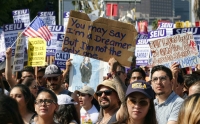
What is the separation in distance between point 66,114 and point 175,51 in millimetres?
4475

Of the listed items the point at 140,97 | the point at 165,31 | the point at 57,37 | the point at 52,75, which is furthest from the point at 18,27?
the point at 140,97

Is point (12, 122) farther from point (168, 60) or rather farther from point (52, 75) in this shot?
point (168, 60)

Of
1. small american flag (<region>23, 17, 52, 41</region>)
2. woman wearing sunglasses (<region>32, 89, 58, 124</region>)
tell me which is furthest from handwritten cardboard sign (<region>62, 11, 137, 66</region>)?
small american flag (<region>23, 17, 52, 41</region>)

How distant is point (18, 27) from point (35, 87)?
187 inches

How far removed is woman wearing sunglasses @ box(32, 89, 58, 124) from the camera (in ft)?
21.7

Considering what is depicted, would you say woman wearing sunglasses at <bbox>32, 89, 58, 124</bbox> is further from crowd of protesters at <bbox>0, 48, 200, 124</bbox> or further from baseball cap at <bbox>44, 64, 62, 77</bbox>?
baseball cap at <bbox>44, 64, 62, 77</bbox>

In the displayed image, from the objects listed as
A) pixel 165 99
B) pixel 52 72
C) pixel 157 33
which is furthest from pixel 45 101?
pixel 157 33

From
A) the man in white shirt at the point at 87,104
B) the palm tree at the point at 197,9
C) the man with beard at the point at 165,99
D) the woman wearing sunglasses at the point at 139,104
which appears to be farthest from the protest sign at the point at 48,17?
the woman wearing sunglasses at the point at 139,104

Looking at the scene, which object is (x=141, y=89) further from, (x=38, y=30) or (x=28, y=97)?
(x=38, y=30)

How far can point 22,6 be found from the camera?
142ft

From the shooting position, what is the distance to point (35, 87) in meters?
8.80

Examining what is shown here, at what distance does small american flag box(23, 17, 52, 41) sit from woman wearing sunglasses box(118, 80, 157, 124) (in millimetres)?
7529

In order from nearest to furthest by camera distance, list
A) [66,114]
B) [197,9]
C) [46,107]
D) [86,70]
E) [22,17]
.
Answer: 1. [46,107]
2. [66,114]
3. [86,70]
4. [22,17]
5. [197,9]

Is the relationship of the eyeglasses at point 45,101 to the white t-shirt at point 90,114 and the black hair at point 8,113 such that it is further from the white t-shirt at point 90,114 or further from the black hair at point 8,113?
the black hair at point 8,113
